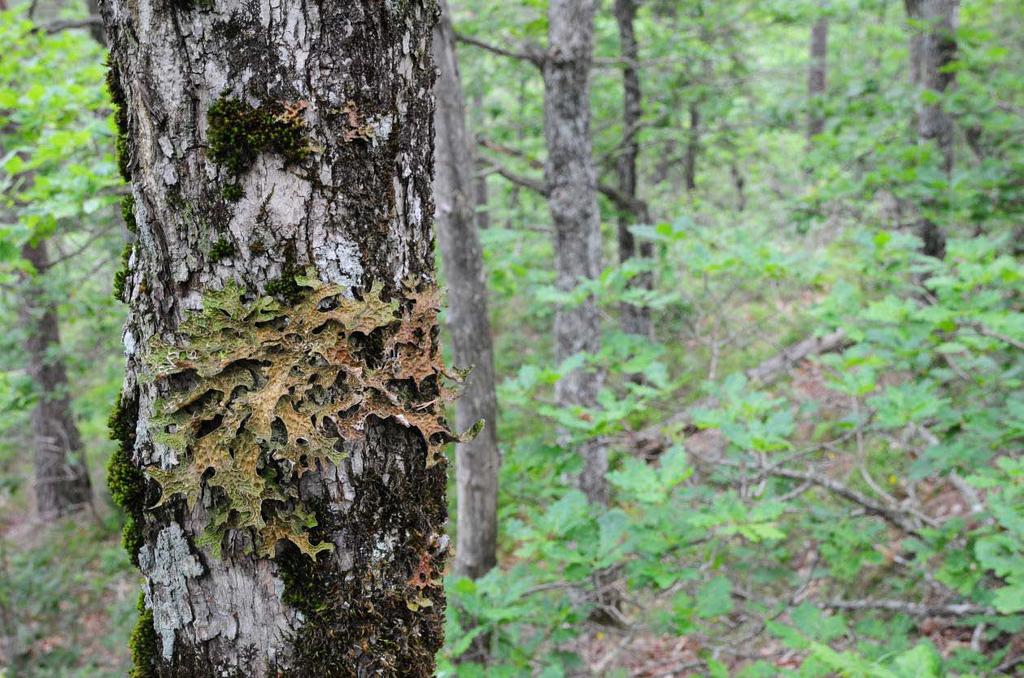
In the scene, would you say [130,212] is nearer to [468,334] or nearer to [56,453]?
[468,334]

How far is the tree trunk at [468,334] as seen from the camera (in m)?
4.45

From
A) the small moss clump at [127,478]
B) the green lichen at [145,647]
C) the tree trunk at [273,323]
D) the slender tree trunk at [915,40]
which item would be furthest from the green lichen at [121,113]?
the slender tree trunk at [915,40]

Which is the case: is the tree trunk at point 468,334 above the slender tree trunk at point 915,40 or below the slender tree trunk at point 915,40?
below

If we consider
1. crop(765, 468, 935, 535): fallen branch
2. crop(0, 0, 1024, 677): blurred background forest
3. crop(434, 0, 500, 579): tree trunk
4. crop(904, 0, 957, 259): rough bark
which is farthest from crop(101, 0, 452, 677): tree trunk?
crop(904, 0, 957, 259): rough bark

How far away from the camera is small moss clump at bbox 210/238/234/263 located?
4.14 feet

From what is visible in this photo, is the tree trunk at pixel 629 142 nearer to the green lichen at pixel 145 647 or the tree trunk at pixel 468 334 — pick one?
the tree trunk at pixel 468 334

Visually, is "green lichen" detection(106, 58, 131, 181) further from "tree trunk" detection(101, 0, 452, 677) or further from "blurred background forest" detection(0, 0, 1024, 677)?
"blurred background forest" detection(0, 0, 1024, 677)

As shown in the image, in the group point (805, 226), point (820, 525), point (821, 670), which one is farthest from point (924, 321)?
point (805, 226)

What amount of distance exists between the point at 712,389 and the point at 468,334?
68.8 inches

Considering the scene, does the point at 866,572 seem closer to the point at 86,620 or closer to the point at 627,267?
the point at 627,267

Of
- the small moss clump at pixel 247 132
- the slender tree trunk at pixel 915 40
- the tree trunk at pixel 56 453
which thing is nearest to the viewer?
the small moss clump at pixel 247 132

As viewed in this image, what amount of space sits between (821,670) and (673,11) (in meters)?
8.39

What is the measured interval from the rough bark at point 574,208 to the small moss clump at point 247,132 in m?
4.55

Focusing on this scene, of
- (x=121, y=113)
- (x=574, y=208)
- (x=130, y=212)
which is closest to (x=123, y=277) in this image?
(x=130, y=212)
